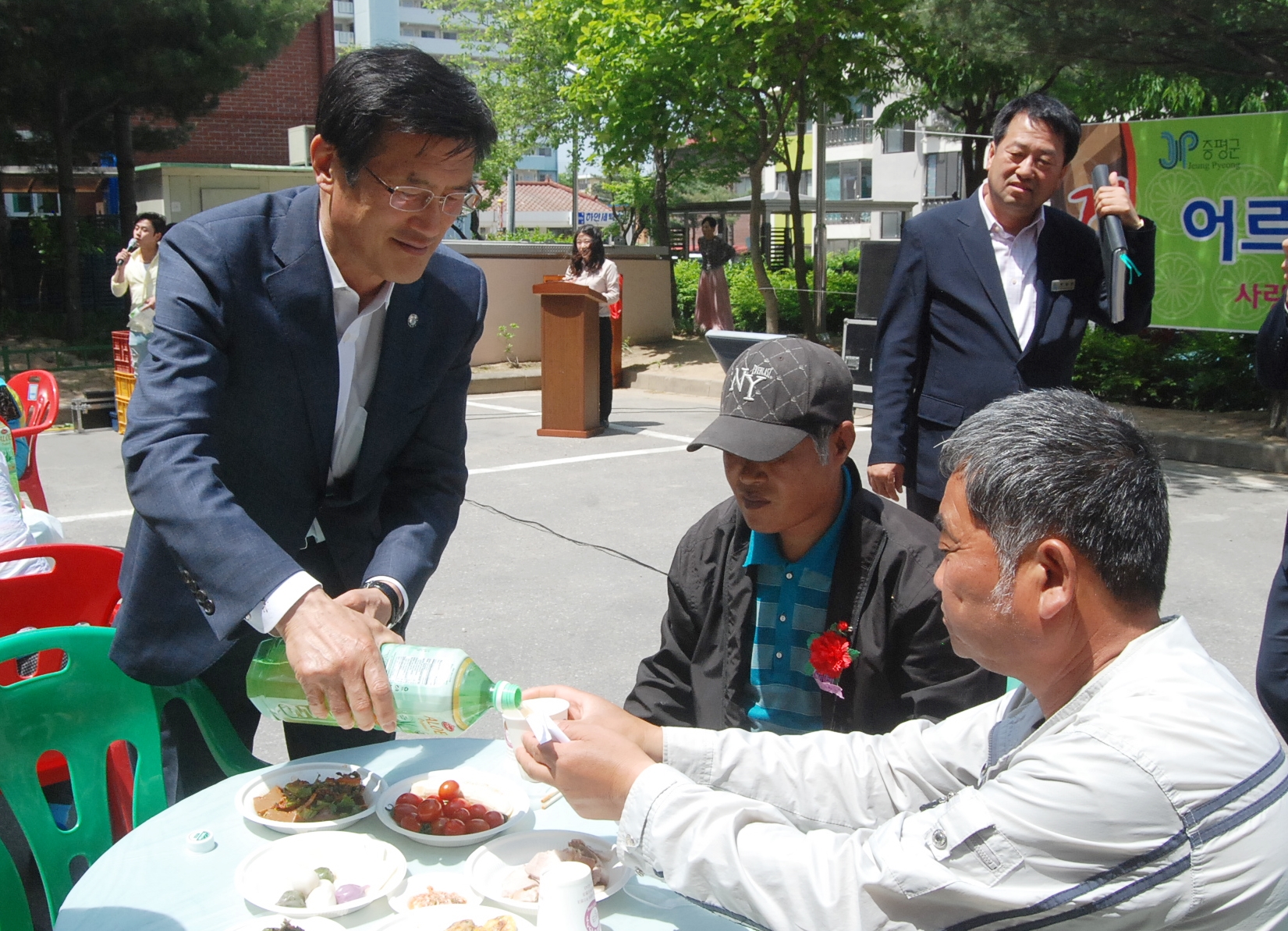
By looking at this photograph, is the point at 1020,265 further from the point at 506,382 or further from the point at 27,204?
the point at 27,204

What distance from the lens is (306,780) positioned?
2.02 meters

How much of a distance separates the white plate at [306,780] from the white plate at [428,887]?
194 mm

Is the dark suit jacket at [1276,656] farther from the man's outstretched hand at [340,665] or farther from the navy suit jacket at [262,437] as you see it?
the man's outstretched hand at [340,665]

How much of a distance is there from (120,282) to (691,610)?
406 inches

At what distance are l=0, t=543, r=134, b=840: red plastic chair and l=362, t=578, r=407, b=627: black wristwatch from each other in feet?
3.79

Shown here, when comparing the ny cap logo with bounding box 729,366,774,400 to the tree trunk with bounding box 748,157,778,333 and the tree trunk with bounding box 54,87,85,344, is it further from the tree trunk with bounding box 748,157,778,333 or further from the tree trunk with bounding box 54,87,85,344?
the tree trunk with bounding box 54,87,85,344

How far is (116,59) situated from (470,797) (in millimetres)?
14751

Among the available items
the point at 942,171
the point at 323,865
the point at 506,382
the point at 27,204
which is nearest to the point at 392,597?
the point at 323,865

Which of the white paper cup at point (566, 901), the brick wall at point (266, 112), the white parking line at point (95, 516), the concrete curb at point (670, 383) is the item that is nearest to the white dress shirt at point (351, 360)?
the white paper cup at point (566, 901)

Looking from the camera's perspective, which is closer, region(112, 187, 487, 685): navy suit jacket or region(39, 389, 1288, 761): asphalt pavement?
region(112, 187, 487, 685): navy suit jacket

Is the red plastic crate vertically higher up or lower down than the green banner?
lower down

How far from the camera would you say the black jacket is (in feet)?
7.14

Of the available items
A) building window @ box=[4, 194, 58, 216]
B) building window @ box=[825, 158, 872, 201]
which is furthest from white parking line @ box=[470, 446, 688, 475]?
building window @ box=[825, 158, 872, 201]

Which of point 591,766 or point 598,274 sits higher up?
point 598,274
